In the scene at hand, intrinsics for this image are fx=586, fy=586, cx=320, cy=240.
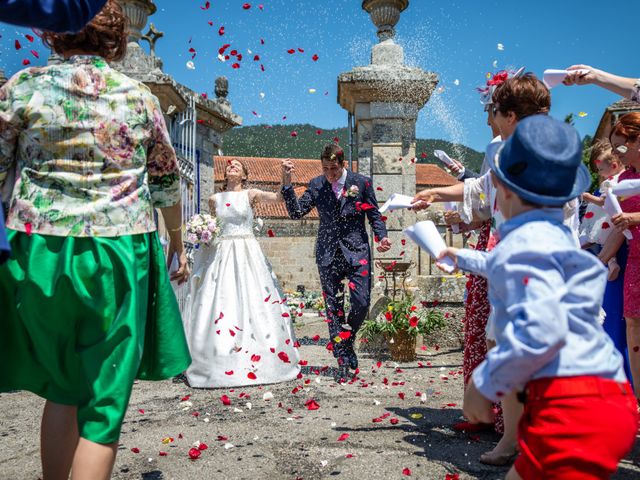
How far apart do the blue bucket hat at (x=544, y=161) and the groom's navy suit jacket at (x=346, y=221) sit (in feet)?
12.8

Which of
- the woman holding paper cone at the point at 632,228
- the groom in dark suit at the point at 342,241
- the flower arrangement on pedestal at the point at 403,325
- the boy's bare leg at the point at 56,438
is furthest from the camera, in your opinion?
the flower arrangement on pedestal at the point at 403,325

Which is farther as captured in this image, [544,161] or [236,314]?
[236,314]

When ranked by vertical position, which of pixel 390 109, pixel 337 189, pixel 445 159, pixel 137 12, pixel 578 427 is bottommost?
pixel 578 427

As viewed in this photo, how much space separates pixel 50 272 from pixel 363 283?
3.88 meters

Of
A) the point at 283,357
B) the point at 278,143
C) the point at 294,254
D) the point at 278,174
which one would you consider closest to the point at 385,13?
the point at 283,357

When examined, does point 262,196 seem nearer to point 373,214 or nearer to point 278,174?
point 373,214

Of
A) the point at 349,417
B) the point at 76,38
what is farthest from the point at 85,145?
the point at 349,417

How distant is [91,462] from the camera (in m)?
1.93

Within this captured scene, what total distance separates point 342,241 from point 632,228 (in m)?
2.64

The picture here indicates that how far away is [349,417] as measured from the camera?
→ 13.2 feet

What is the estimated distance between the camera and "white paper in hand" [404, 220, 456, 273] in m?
2.01

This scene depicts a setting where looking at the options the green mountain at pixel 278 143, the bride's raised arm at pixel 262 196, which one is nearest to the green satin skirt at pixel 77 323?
the bride's raised arm at pixel 262 196

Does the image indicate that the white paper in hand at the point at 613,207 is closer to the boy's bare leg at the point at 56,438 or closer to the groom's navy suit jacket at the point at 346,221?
the groom's navy suit jacket at the point at 346,221

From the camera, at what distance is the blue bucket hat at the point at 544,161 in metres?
1.73
